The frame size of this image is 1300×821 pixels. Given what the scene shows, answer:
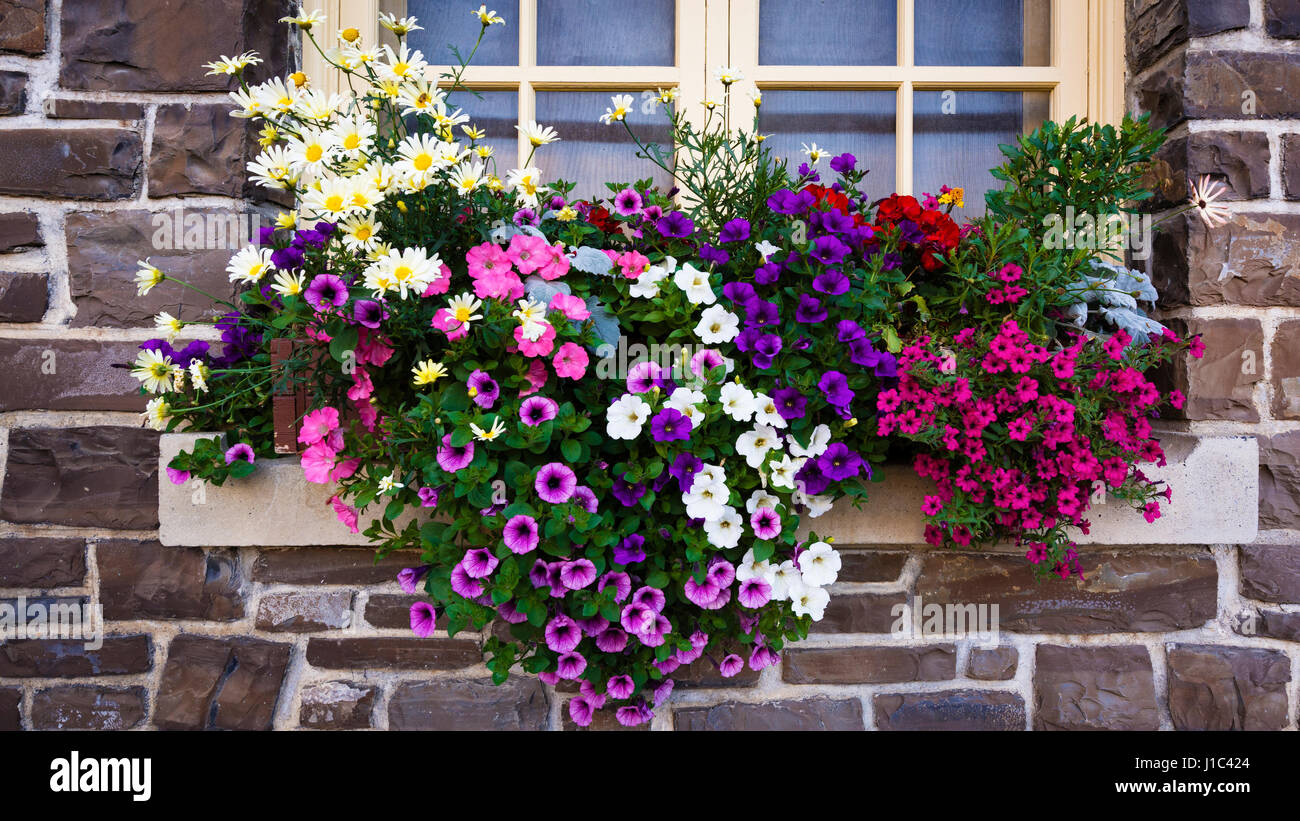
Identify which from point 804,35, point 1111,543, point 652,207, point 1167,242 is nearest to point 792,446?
point 652,207

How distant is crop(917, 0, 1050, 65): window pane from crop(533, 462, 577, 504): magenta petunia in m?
1.57

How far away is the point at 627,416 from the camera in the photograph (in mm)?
1431

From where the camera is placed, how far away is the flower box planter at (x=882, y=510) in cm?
166

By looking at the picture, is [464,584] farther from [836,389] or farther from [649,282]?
[836,389]

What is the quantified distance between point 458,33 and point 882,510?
5.44 feet

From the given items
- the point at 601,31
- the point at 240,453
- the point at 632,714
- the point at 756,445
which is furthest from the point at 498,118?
the point at 632,714

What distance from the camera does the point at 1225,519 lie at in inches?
67.3

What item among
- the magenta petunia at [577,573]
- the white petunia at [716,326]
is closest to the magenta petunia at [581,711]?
the magenta petunia at [577,573]

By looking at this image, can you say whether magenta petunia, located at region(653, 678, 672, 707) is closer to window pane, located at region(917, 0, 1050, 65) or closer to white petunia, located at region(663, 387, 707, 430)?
white petunia, located at region(663, 387, 707, 430)

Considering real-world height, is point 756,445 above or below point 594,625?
above

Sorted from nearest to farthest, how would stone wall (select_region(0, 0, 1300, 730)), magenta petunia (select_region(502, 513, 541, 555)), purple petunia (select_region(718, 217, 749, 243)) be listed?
1. magenta petunia (select_region(502, 513, 541, 555))
2. purple petunia (select_region(718, 217, 749, 243))
3. stone wall (select_region(0, 0, 1300, 730))

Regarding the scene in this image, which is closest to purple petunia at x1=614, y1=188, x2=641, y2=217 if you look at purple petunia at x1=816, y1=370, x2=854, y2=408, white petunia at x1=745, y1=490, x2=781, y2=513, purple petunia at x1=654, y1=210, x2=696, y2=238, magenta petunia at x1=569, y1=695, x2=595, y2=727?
purple petunia at x1=654, y1=210, x2=696, y2=238

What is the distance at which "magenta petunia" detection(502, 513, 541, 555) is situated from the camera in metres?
1.37

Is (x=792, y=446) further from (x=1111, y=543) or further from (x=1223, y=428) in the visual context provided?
(x=1223, y=428)
